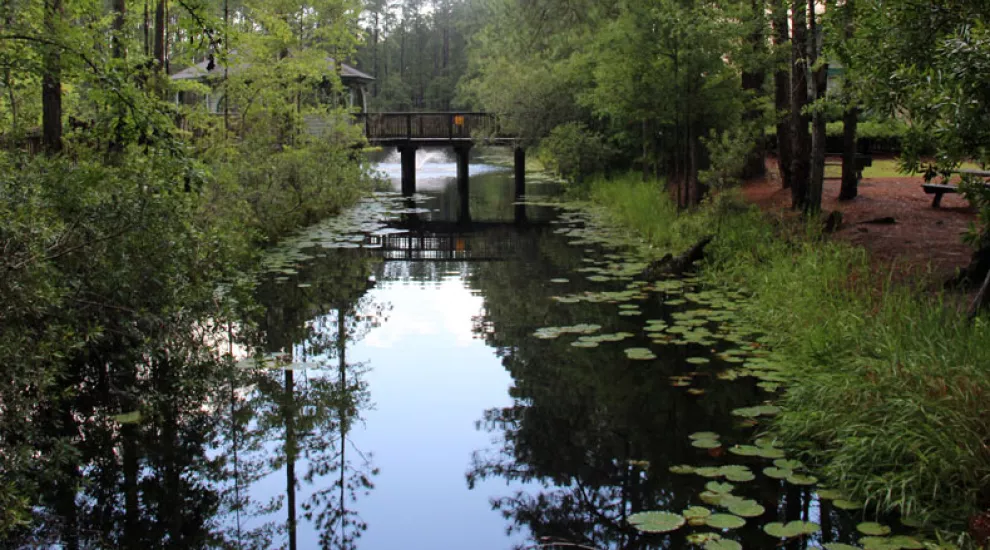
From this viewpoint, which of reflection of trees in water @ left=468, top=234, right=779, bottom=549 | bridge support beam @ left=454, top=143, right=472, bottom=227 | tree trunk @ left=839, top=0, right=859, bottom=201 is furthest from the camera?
bridge support beam @ left=454, top=143, right=472, bottom=227

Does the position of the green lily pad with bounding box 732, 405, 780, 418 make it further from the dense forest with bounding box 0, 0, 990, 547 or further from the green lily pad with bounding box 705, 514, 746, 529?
the green lily pad with bounding box 705, 514, 746, 529

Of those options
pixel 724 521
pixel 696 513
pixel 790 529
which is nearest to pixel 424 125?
pixel 696 513

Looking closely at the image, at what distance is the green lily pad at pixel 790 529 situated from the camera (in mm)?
4520

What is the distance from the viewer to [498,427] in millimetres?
6523

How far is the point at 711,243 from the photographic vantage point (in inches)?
487

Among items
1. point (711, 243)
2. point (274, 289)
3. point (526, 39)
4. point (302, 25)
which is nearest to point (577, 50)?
point (526, 39)

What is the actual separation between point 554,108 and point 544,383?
754 inches

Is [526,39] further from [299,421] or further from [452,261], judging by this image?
[299,421]

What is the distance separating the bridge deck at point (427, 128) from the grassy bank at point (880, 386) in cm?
2163

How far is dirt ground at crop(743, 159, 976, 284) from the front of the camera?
945 centimetres

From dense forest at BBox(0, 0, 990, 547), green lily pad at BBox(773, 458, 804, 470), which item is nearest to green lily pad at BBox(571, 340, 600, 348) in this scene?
dense forest at BBox(0, 0, 990, 547)

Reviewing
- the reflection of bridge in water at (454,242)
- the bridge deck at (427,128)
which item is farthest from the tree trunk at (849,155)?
the bridge deck at (427,128)

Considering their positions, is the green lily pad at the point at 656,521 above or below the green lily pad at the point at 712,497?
below

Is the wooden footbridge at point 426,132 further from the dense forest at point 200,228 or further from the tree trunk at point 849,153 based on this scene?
the tree trunk at point 849,153
